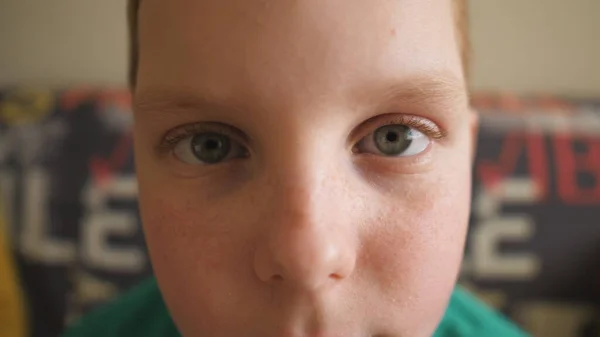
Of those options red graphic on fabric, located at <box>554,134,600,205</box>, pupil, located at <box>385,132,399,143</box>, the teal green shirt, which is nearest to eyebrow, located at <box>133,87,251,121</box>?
pupil, located at <box>385,132,399,143</box>

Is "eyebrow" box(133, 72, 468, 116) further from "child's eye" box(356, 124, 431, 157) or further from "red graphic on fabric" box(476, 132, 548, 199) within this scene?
"red graphic on fabric" box(476, 132, 548, 199)

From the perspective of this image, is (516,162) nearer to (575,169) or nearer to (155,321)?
(575,169)

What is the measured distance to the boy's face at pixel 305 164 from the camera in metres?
0.34

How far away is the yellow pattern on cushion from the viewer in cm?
92

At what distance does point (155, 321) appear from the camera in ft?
2.23

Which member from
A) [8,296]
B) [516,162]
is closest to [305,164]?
[516,162]

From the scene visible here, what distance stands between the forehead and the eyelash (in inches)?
1.2

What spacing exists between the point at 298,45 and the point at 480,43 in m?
0.82

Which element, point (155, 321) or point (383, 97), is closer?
point (383, 97)

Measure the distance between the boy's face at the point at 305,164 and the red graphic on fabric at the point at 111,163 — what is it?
0.56 metres

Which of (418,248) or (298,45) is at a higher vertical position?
(298,45)

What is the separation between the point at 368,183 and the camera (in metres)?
0.37

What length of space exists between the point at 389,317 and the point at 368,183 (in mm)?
85

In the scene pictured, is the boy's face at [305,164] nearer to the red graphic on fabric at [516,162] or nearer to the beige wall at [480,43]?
the red graphic on fabric at [516,162]
